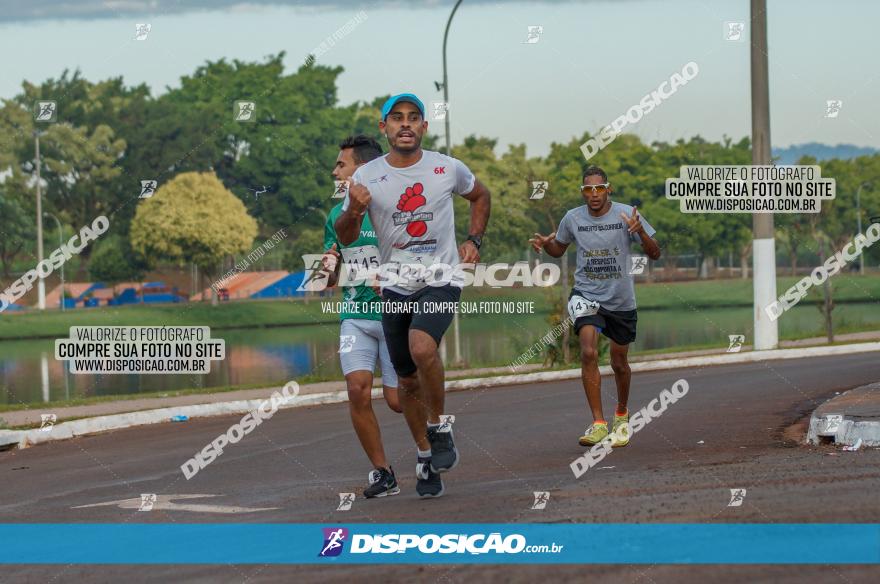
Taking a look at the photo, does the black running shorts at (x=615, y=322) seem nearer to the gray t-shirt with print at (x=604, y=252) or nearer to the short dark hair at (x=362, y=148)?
the gray t-shirt with print at (x=604, y=252)

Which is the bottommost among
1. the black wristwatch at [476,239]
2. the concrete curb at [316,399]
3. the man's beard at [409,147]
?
the concrete curb at [316,399]

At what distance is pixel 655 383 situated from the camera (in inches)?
722

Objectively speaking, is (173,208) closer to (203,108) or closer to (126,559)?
(203,108)

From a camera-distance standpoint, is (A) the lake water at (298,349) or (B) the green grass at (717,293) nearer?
(A) the lake water at (298,349)

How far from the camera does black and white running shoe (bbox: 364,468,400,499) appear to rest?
26.9 feet

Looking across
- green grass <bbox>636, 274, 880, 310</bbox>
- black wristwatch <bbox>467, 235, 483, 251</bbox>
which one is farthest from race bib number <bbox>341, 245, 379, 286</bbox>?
green grass <bbox>636, 274, 880, 310</bbox>

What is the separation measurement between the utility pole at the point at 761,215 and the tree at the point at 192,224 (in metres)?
52.0

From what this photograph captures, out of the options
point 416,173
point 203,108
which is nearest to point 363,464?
point 416,173

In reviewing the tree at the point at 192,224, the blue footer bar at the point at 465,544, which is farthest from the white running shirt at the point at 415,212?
the tree at the point at 192,224

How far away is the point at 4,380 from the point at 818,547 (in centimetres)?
3478

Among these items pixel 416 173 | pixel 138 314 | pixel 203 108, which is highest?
pixel 203 108

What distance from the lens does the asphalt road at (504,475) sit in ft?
20.2

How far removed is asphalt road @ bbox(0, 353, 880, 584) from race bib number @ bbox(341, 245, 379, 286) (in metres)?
1.40

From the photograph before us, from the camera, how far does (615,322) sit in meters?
11.1
